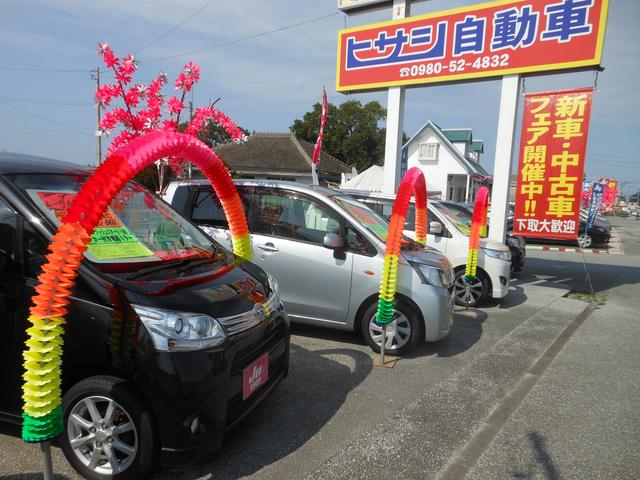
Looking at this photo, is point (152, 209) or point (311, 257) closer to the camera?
point (152, 209)

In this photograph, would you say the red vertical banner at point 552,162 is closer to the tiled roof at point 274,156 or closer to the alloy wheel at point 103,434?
the alloy wheel at point 103,434

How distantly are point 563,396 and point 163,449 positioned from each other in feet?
11.2

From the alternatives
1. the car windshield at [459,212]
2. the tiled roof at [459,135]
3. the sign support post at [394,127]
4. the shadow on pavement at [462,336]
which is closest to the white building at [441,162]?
the tiled roof at [459,135]

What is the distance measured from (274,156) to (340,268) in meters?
27.3

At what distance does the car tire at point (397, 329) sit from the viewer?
14.2 ft

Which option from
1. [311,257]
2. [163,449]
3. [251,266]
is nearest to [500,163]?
[311,257]

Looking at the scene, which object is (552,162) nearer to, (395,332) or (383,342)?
(395,332)

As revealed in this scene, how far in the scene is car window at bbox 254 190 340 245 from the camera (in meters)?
4.60

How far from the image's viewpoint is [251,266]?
3.32 m

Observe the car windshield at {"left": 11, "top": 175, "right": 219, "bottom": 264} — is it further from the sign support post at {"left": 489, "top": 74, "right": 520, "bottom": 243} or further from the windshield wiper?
the sign support post at {"left": 489, "top": 74, "right": 520, "bottom": 243}

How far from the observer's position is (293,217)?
15.5 feet

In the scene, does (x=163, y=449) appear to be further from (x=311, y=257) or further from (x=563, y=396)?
(x=563, y=396)

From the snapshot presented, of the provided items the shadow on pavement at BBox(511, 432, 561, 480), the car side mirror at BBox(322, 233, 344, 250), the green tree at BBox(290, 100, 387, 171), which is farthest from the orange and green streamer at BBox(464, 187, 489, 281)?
the green tree at BBox(290, 100, 387, 171)

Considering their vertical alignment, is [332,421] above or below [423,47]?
below
